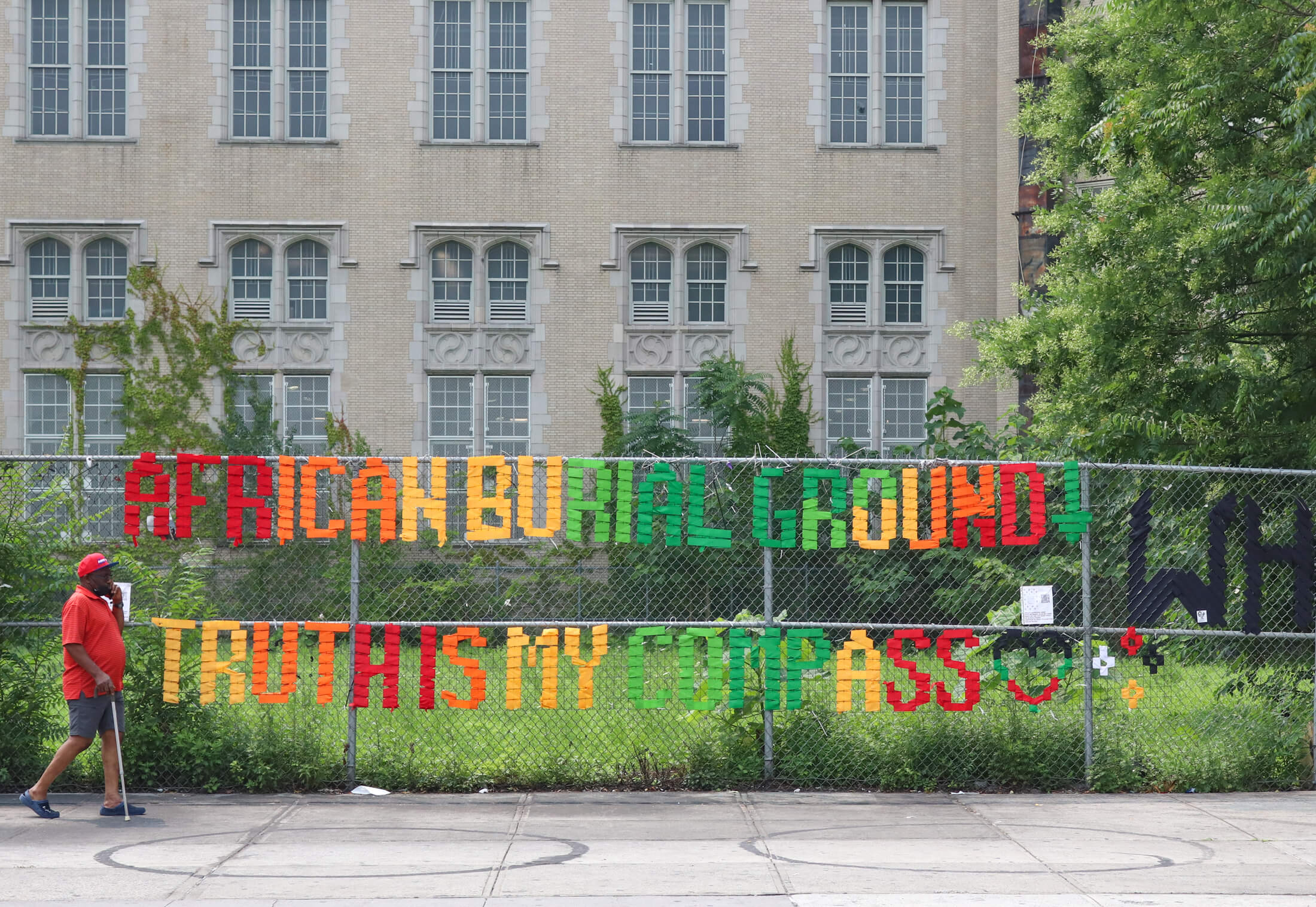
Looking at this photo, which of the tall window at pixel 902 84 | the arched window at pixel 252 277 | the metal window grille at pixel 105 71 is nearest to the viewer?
the metal window grille at pixel 105 71

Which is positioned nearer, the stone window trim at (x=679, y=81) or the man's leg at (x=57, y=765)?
the man's leg at (x=57, y=765)

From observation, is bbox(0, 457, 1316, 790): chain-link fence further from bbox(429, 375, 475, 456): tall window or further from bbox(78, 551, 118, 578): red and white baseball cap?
bbox(429, 375, 475, 456): tall window

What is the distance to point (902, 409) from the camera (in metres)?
29.2

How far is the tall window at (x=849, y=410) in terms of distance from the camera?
29047mm

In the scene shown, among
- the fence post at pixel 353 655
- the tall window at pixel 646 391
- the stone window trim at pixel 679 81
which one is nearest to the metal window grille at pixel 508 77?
the stone window trim at pixel 679 81

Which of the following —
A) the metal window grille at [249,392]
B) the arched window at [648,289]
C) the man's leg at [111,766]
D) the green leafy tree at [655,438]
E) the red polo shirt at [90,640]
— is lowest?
the man's leg at [111,766]

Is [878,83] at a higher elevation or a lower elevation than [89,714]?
higher

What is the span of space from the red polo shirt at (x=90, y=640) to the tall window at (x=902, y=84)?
22944 mm

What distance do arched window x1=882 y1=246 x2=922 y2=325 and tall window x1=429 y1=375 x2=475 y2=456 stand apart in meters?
9.01

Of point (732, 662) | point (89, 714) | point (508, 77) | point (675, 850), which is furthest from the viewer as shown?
point (508, 77)

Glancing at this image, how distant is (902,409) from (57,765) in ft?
72.8

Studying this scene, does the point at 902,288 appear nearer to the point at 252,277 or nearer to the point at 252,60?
the point at 252,277

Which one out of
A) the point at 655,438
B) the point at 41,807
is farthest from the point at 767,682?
the point at 655,438

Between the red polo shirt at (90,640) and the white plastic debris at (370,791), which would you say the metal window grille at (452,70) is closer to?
the white plastic debris at (370,791)
